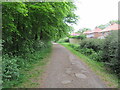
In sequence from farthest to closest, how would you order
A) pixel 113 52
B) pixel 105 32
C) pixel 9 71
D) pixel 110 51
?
pixel 105 32, pixel 110 51, pixel 113 52, pixel 9 71

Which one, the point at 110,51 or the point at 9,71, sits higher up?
the point at 110,51

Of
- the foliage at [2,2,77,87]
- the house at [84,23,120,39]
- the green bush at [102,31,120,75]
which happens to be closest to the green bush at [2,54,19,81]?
the foliage at [2,2,77,87]

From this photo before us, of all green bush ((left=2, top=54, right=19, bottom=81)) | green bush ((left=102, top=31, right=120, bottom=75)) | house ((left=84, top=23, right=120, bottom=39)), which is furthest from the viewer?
house ((left=84, top=23, right=120, bottom=39))

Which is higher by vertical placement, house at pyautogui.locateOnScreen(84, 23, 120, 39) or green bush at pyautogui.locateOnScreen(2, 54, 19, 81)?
house at pyautogui.locateOnScreen(84, 23, 120, 39)

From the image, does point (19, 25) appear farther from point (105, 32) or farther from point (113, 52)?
point (105, 32)

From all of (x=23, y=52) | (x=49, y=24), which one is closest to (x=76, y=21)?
(x=49, y=24)

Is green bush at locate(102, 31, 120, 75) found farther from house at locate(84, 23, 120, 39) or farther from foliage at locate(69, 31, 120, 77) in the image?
house at locate(84, 23, 120, 39)

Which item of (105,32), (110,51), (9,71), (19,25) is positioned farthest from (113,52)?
(19,25)

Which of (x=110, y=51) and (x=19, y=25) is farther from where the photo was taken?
(x=19, y=25)

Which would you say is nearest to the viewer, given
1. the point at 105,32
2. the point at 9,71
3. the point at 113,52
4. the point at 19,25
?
the point at 9,71

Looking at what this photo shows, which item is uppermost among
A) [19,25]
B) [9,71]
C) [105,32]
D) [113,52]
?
[19,25]

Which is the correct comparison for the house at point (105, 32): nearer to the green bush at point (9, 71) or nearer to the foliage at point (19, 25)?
the foliage at point (19, 25)

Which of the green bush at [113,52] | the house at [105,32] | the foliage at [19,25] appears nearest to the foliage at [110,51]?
the green bush at [113,52]

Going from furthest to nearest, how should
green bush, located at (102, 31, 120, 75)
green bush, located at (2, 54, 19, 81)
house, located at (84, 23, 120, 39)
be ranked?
house, located at (84, 23, 120, 39) < green bush, located at (102, 31, 120, 75) < green bush, located at (2, 54, 19, 81)
